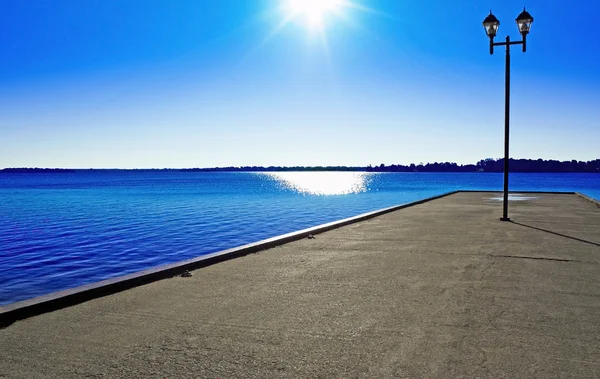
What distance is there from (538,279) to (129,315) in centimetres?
588

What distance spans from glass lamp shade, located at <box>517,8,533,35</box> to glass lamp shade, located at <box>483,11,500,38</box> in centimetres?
74

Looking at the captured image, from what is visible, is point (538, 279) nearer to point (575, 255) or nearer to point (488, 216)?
point (575, 255)

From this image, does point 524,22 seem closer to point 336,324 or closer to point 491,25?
point 491,25

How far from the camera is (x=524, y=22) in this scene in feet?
50.2

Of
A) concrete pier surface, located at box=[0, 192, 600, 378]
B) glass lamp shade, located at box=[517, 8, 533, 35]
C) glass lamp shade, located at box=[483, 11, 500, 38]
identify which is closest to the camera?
concrete pier surface, located at box=[0, 192, 600, 378]

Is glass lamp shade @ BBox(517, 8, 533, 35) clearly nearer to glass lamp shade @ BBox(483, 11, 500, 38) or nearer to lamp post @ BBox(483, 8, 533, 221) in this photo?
lamp post @ BBox(483, 8, 533, 221)

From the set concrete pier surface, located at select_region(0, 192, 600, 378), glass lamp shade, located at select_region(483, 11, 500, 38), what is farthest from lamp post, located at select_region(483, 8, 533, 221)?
concrete pier surface, located at select_region(0, 192, 600, 378)

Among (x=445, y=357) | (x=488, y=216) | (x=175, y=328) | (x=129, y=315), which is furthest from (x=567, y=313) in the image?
(x=488, y=216)

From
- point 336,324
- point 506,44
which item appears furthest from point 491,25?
point 336,324

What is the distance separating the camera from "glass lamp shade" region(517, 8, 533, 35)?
1524cm

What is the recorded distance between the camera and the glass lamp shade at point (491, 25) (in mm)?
15898

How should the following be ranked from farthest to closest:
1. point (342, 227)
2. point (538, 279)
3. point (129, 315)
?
point (342, 227), point (538, 279), point (129, 315)

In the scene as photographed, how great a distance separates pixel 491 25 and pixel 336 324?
1447 cm

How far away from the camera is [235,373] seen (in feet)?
12.3
